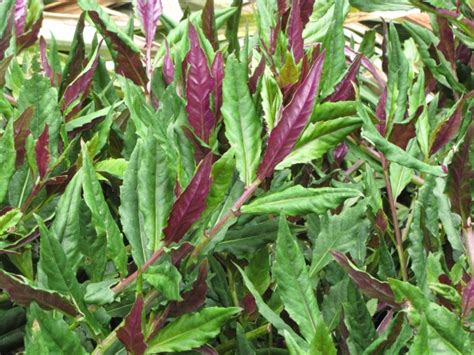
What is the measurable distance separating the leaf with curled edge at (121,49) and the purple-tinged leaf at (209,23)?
0.31ft

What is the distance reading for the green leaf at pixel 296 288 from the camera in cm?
64

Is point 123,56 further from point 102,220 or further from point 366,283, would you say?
point 366,283

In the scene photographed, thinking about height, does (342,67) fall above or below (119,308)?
above

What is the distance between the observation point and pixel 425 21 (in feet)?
5.88

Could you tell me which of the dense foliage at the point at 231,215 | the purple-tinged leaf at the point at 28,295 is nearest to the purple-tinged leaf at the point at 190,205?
the dense foliage at the point at 231,215

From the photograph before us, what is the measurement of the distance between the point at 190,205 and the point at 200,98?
140 millimetres

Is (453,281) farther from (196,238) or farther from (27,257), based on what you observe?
(27,257)

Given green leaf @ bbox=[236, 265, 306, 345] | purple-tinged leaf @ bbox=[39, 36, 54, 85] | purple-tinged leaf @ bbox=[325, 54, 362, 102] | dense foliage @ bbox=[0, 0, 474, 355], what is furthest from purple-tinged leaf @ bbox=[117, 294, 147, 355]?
purple-tinged leaf @ bbox=[39, 36, 54, 85]

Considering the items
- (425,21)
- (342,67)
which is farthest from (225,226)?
(425,21)

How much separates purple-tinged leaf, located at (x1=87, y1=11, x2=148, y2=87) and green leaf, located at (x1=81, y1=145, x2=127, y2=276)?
0.32 metres

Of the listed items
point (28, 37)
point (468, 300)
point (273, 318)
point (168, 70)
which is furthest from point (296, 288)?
point (28, 37)

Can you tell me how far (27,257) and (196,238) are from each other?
0.18 meters

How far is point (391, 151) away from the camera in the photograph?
0.74m

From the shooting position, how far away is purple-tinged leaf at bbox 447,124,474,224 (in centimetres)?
70
